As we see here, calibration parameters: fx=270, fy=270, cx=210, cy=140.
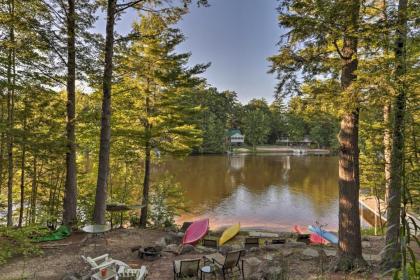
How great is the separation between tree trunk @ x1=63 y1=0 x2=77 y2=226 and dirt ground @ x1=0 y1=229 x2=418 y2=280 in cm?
90

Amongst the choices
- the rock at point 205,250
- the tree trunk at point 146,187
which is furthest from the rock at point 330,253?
the tree trunk at point 146,187

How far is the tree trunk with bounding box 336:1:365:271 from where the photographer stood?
17.1 feet

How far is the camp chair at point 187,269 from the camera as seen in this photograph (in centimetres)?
483

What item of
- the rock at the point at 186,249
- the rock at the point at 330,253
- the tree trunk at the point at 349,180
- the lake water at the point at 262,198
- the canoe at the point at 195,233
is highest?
the tree trunk at the point at 349,180

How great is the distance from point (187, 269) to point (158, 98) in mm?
7160

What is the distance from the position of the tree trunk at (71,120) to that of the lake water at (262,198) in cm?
764

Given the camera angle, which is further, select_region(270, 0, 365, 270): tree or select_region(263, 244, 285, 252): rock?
select_region(263, 244, 285, 252): rock

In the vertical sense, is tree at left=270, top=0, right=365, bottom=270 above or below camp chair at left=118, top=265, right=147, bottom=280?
above

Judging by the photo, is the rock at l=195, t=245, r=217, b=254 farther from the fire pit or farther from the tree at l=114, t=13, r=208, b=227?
the tree at l=114, t=13, r=208, b=227

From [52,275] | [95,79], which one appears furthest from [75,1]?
[52,275]

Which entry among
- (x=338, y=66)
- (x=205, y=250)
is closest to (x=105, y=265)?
(x=205, y=250)

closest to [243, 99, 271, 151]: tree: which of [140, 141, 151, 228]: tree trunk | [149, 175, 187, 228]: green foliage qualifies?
[149, 175, 187, 228]: green foliage

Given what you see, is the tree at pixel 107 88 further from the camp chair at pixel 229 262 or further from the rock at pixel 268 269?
the rock at pixel 268 269

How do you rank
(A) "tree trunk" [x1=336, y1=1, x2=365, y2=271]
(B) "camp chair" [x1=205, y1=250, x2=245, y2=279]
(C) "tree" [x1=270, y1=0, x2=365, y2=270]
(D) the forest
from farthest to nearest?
1. (A) "tree trunk" [x1=336, y1=1, x2=365, y2=271]
2. (B) "camp chair" [x1=205, y1=250, x2=245, y2=279]
3. (C) "tree" [x1=270, y1=0, x2=365, y2=270]
4. (D) the forest
